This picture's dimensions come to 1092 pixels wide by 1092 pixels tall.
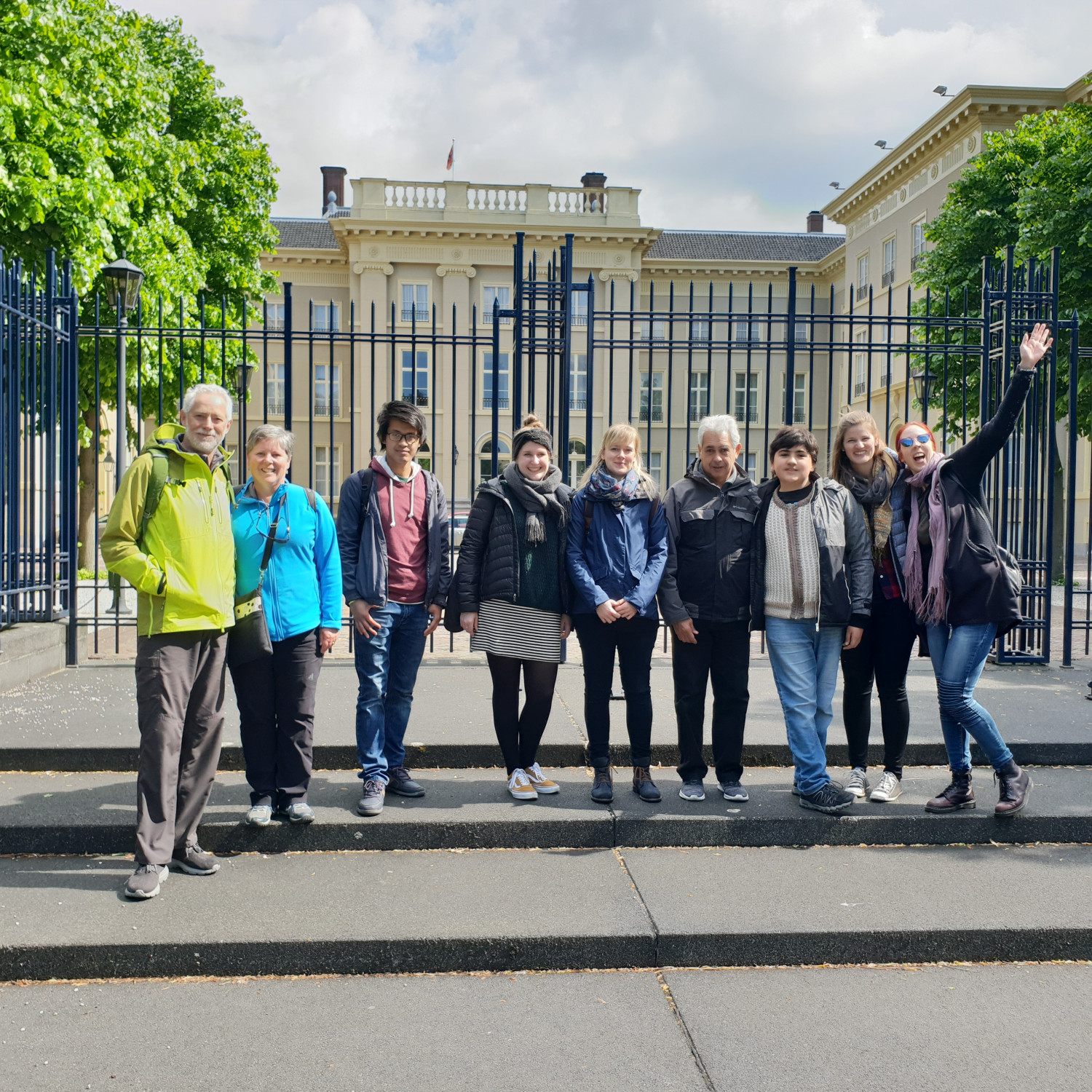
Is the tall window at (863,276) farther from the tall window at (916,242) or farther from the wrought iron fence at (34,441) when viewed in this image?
the wrought iron fence at (34,441)

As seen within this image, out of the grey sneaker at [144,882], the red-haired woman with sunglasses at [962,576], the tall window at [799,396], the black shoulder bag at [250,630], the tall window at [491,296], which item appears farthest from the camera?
the tall window at [491,296]

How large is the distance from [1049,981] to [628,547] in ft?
7.81

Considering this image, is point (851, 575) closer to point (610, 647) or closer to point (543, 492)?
point (610, 647)

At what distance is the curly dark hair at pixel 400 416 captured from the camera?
→ 15.3 feet

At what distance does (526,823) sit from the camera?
449cm

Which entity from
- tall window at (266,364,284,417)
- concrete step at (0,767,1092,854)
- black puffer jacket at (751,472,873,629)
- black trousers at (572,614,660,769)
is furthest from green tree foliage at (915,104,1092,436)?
tall window at (266,364,284,417)

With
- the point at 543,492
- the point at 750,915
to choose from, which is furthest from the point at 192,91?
the point at 750,915

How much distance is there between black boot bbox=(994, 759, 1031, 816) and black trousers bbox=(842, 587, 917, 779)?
18.3 inches

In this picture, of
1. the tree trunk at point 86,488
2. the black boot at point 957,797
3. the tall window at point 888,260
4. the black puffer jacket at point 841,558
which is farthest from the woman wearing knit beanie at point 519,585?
the tall window at point 888,260

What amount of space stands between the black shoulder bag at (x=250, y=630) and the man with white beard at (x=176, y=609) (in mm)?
134

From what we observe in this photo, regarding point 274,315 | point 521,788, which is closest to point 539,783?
point 521,788

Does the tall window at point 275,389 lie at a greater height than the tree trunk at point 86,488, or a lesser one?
greater

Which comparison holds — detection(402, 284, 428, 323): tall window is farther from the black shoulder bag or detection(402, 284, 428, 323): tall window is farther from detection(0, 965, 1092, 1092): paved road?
detection(0, 965, 1092, 1092): paved road

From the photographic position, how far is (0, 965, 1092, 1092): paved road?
280 cm
